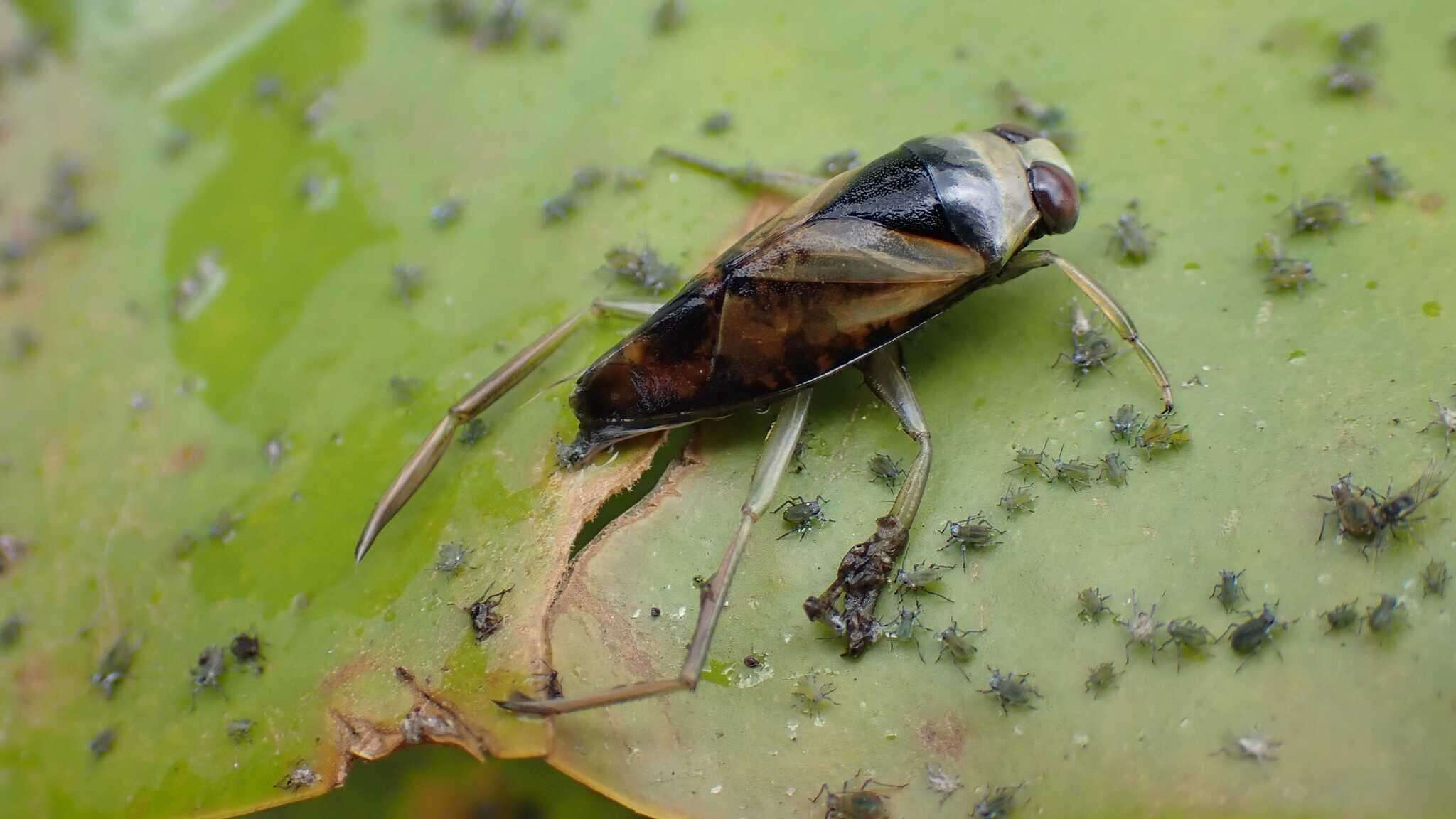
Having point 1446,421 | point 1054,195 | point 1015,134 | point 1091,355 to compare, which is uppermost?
point 1015,134

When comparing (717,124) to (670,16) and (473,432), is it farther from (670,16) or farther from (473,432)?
(473,432)

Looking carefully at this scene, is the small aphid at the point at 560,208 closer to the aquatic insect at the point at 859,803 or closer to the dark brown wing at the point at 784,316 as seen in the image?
the dark brown wing at the point at 784,316

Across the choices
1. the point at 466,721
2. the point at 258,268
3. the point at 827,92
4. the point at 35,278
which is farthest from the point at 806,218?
the point at 35,278

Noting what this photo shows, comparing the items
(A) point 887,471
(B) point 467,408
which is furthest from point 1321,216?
(B) point 467,408

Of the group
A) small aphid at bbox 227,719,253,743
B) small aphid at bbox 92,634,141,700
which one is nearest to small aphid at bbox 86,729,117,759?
small aphid at bbox 92,634,141,700

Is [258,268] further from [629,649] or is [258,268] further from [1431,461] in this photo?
[1431,461]

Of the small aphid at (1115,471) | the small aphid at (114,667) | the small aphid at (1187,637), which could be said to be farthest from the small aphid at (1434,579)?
the small aphid at (114,667)
